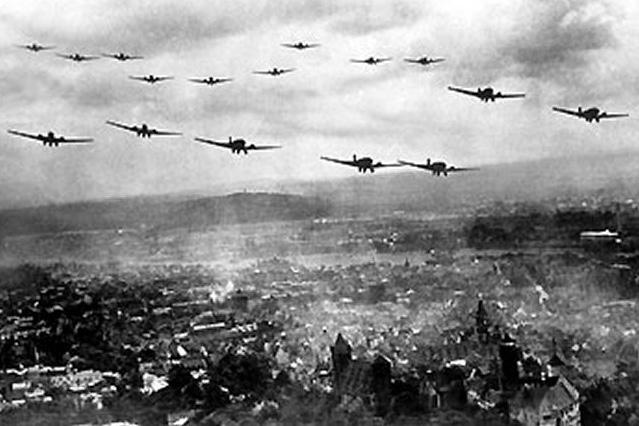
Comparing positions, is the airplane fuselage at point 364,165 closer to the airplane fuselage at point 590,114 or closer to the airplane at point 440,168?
the airplane at point 440,168

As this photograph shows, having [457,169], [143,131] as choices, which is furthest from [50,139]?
[457,169]

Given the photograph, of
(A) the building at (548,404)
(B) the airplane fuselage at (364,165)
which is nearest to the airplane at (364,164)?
(B) the airplane fuselage at (364,165)

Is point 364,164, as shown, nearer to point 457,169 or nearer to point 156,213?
point 457,169

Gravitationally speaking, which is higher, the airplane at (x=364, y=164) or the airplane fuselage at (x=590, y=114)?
the airplane fuselage at (x=590, y=114)

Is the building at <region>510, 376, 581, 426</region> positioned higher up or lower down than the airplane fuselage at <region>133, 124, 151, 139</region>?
lower down

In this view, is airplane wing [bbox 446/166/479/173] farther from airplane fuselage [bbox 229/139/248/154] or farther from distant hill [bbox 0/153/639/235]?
airplane fuselage [bbox 229/139/248/154]

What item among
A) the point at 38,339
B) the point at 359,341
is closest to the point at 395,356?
the point at 359,341

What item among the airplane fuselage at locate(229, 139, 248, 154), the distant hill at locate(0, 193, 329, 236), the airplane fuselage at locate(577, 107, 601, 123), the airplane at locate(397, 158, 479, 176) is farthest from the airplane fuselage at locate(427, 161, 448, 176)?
the airplane fuselage at locate(229, 139, 248, 154)

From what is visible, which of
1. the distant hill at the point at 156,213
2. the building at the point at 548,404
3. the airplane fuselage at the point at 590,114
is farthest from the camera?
the distant hill at the point at 156,213
